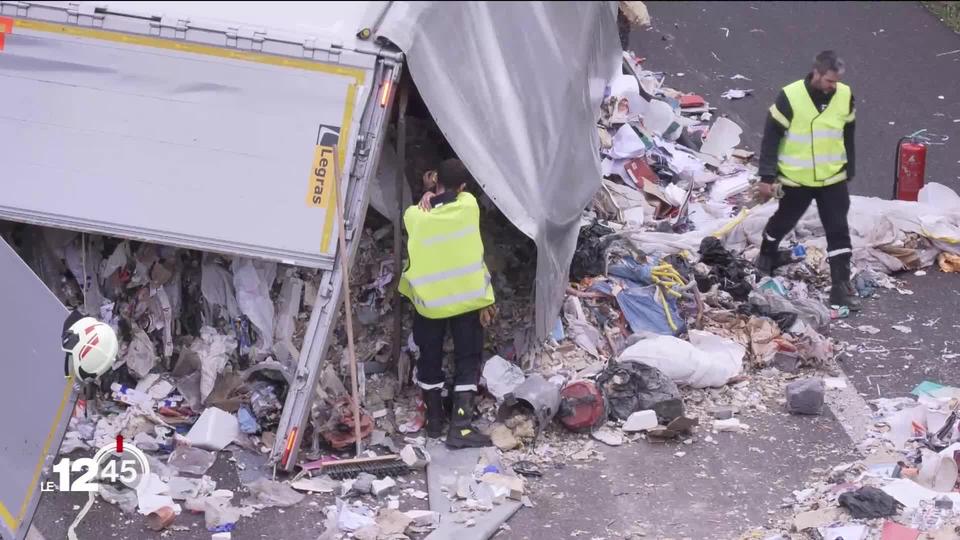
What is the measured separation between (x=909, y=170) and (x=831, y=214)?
1.64 meters

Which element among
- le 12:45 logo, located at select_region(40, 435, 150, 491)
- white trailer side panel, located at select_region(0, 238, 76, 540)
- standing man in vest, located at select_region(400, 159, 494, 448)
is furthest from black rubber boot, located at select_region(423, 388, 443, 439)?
white trailer side panel, located at select_region(0, 238, 76, 540)

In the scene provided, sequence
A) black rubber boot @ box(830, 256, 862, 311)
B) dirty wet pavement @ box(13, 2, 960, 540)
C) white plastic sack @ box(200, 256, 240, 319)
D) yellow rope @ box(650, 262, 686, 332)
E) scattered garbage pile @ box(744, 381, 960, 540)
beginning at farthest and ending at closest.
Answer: black rubber boot @ box(830, 256, 862, 311)
yellow rope @ box(650, 262, 686, 332)
white plastic sack @ box(200, 256, 240, 319)
dirty wet pavement @ box(13, 2, 960, 540)
scattered garbage pile @ box(744, 381, 960, 540)

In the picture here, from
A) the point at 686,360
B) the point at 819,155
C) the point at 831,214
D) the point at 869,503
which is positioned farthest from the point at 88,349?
the point at 831,214

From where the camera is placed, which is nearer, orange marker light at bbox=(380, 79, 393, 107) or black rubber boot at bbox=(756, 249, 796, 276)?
orange marker light at bbox=(380, 79, 393, 107)

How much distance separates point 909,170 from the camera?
9.52 metres

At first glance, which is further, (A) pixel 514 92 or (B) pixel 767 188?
(B) pixel 767 188

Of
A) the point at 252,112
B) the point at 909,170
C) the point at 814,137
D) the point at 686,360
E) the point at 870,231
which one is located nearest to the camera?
the point at 252,112

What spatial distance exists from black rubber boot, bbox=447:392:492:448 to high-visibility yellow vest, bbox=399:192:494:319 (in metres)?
0.54

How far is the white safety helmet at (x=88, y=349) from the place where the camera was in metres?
5.21

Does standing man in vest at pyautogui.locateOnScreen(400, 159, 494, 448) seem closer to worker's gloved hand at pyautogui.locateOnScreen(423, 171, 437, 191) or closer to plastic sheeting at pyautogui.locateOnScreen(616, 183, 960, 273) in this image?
worker's gloved hand at pyautogui.locateOnScreen(423, 171, 437, 191)

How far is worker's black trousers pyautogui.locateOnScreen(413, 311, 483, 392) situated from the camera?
680 centimetres

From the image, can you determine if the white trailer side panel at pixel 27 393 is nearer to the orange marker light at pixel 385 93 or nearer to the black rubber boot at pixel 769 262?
the orange marker light at pixel 385 93

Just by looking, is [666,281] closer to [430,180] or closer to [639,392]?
[639,392]

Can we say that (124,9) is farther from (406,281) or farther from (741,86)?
(741,86)
